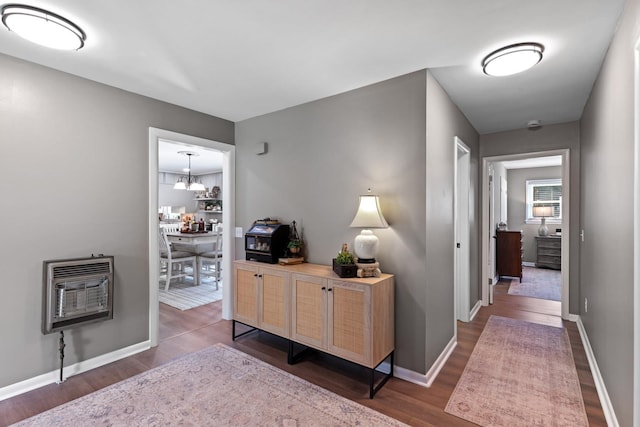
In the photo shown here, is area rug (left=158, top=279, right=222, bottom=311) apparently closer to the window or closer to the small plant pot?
the small plant pot

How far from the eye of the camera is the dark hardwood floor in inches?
81.3

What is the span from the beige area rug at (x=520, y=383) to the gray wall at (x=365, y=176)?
357 millimetres

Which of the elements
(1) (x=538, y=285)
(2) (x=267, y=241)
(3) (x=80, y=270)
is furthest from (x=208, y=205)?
(1) (x=538, y=285)

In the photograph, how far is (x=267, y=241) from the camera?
310 cm

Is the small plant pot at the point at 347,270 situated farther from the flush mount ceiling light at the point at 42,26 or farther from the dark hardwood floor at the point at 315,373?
the flush mount ceiling light at the point at 42,26

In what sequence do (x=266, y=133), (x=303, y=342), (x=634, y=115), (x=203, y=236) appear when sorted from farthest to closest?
1. (x=203, y=236)
2. (x=266, y=133)
3. (x=303, y=342)
4. (x=634, y=115)

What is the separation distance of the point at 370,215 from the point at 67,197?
8.15ft

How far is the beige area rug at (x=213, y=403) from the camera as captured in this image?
6.38 ft

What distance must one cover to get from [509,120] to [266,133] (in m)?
2.96

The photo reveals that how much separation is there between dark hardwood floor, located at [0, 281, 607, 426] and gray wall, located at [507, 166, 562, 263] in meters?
3.97

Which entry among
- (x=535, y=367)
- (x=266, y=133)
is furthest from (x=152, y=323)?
(x=535, y=367)

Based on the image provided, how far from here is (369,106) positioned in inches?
107

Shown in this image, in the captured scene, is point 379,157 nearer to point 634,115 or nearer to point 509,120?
point 634,115

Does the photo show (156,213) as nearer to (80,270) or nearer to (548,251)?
(80,270)
